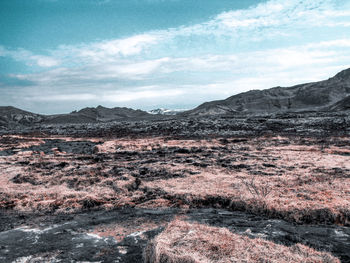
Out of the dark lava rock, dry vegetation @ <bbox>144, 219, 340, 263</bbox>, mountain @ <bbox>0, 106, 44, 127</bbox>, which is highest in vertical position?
mountain @ <bbox>0, 106, 44, 127</bbox>

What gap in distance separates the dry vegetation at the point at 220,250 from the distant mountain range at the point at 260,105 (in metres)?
74.7

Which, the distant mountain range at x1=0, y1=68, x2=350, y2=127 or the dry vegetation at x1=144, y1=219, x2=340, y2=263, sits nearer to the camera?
the dry vegetation at x1=144, y1=219, x2=340, y2=263

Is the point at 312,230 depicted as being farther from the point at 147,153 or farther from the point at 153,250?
the point at 147,153

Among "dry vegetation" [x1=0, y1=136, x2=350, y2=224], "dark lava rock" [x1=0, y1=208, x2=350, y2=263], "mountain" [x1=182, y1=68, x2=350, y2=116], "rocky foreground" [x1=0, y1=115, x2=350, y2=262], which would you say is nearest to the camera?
"dark lava rock" [x1=0, y1=208, x2=350, y2=263]

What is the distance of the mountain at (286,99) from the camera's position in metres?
92.1

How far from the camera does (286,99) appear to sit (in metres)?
104

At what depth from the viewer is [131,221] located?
8.12m

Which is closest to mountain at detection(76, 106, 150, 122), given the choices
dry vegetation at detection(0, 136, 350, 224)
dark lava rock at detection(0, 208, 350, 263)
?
dry vegetation at detection(0, 136, 350, 224)

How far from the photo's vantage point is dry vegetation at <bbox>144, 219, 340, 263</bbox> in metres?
5.36

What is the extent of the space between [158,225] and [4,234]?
15.1 feet

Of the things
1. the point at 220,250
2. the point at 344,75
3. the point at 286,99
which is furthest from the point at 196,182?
the point at 344,75

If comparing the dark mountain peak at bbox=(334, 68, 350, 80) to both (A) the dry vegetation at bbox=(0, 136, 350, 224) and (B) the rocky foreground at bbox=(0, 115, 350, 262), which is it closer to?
(A) the dry vegetation at bbox=(0, 136, 350, 224)

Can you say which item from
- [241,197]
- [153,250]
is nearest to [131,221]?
[153,250]

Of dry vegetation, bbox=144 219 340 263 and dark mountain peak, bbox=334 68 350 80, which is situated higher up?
dark mountain peak, bbox=334 68 350 80
